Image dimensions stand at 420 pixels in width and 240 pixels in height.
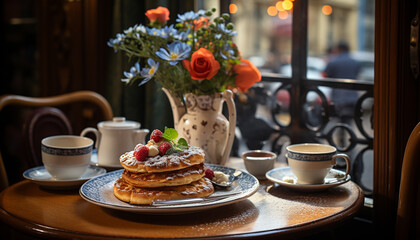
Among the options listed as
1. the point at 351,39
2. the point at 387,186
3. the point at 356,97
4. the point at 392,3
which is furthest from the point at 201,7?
the point at 351,39

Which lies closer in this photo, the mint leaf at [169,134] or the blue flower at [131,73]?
the mint leaf at [169,134]

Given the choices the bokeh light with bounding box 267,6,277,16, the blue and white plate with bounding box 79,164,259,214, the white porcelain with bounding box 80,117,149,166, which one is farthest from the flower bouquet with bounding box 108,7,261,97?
the bokeh light with bounding box 267,6,277,16

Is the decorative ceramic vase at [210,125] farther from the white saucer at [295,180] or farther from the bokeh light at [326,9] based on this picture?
the bokeh light at [326,9]

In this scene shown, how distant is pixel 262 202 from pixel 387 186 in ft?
1.48

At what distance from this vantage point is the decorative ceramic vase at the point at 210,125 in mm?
1639

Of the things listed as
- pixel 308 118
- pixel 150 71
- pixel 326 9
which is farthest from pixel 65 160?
pixel 326 9

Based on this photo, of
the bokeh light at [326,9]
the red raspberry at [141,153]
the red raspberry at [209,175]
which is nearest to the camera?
the red raspberry at [141,153]

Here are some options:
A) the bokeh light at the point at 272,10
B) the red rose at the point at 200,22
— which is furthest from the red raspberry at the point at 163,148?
the bokeh light at the point at 272,10

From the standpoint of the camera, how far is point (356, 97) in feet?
6.32

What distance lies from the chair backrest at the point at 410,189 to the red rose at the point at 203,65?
24.7 inches

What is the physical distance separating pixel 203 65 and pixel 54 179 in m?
0.56

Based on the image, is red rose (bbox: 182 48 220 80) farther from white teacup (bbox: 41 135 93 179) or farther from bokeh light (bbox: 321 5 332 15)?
bokeh light (bbox: 321 5 332 15)

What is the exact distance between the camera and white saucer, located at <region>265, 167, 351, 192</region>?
140cm

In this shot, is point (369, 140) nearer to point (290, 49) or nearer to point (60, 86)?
point (290, 49)
